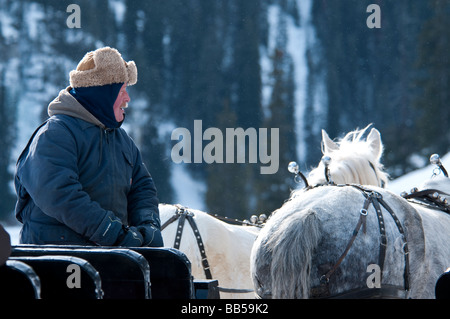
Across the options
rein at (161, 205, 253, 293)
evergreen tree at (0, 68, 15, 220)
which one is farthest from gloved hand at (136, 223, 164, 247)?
evergreen tree at (0, 68, 15, 220)

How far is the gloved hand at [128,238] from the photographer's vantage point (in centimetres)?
282

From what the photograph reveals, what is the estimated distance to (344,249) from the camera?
316 cm

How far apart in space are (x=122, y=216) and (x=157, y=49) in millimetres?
47559

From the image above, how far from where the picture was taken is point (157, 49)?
49625 mm

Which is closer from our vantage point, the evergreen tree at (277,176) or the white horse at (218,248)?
the white horse at (218,248)

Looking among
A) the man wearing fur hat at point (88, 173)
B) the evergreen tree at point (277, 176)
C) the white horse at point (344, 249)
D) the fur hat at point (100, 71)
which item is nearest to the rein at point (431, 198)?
the white horse at point (344, 249)

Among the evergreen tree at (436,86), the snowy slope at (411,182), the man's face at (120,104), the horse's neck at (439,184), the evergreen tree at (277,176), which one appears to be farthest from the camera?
the evergreen tree at (436,86)

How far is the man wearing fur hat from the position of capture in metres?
2.76

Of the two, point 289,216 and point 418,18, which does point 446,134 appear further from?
point 289,216

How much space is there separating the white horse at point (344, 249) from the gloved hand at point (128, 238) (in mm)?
686

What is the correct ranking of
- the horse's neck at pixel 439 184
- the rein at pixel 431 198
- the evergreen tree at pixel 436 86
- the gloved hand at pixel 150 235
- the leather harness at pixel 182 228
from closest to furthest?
the gloved hand at pixel 150 235
the rein at pixel 431 198
the leather harness at pixel 182 228
the horse's neck at pixel 439 184
the evergreen tree at pixel 436 86

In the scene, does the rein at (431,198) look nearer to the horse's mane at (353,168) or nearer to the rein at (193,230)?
the horse's mane at (353,168)

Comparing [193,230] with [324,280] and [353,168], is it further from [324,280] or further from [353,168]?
[324,280]

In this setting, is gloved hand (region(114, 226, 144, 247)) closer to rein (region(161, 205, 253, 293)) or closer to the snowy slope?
rein (region(161, 205, 253, 293))
